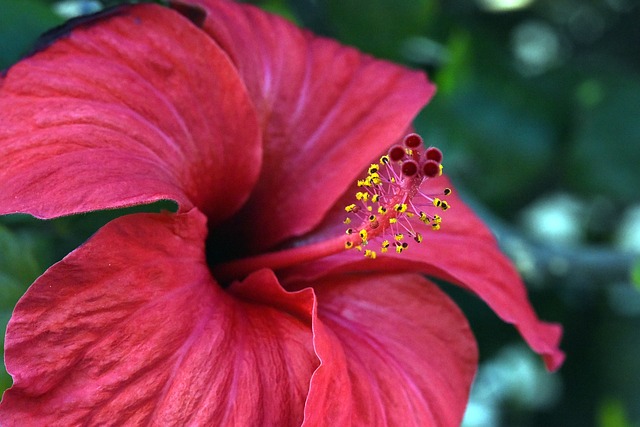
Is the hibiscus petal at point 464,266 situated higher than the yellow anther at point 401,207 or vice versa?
the yellow anther at point 401,207

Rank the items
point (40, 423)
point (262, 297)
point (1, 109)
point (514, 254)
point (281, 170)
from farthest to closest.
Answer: point (514, 254), point (281, 170), point (262, 297), point (1, 109), point (40, 423)

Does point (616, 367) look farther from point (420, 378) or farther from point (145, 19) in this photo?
point (145, 19)

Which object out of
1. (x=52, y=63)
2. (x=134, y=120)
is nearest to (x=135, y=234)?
(x=134, y=120)

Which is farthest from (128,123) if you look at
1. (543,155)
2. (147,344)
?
(543,155)

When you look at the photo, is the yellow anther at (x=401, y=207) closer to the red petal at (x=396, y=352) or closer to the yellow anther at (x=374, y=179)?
the yellow anther at (x=374, y=179)

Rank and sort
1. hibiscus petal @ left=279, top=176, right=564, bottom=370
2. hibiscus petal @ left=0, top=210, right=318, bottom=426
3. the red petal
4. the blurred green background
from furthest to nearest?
the blurred green background
hibiscus petal @ left=279, top=176, right=564, bottom=370
the red petal
hibiscus petal @ left=0, top=210, right=318, bottom=426

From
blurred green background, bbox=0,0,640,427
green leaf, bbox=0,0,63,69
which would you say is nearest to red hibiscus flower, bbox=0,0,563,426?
green leaf, bbox=0,0,63,69

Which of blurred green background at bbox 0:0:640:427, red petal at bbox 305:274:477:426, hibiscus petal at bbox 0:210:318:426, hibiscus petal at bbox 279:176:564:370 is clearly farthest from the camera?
blurred green background at bbox 0:0:640:427

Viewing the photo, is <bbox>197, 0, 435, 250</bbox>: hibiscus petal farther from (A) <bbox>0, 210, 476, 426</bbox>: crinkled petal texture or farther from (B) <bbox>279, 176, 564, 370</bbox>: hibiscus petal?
(A) <bbox>0, 210, 476, 426</bbox>: crinkled petal texture

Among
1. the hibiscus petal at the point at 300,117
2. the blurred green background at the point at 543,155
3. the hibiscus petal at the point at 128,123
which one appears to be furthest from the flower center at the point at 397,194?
the blurred green background at the point at 543,155
